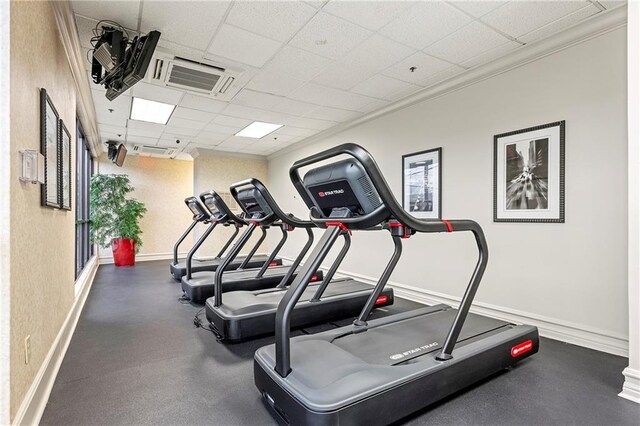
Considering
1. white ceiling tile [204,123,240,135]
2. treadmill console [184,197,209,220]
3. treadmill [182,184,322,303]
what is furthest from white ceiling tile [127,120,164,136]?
treadmill [182,184,322,303]

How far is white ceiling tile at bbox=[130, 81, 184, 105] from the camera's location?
412 centimetres

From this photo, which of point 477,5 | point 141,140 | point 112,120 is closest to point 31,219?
point 477,5

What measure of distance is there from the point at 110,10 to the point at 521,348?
423 centimetres

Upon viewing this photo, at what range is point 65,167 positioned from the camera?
2.93 m

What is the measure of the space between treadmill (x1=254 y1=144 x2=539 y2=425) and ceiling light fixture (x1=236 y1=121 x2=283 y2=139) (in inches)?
160

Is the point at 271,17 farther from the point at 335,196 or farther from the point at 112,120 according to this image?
the point at 112,120

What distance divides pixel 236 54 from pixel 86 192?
5.53 metres

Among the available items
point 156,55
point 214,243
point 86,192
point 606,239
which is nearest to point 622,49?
point 606,239

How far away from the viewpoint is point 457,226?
2143 millimetres

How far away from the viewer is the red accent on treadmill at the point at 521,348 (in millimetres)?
2373

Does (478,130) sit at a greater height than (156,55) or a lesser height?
lesser

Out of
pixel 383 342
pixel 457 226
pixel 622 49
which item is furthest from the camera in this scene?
pixel 622 49

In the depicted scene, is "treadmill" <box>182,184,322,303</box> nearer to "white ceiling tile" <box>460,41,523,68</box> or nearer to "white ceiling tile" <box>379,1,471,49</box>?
"white ceiling tile" <box>379,1,471,49</box>

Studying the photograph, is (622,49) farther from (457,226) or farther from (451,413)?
(451,413)
